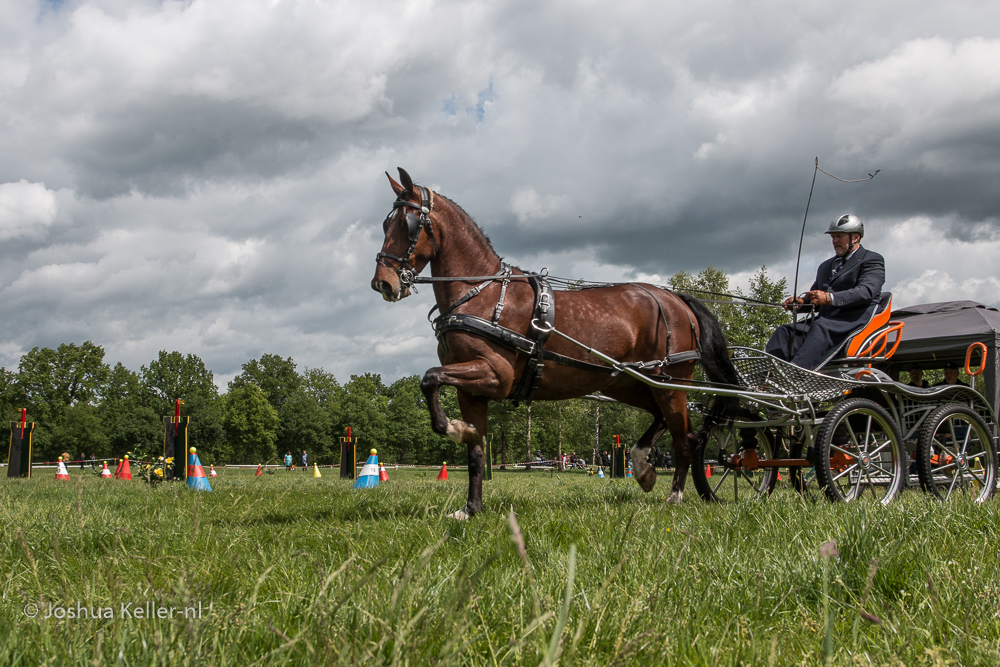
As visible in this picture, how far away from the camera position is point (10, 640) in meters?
1.55

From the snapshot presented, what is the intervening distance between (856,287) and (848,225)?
2.27ft

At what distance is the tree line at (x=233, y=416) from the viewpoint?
203ft

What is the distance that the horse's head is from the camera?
5.01 m

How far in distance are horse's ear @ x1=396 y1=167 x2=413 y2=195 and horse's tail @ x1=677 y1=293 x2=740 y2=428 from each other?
2.72 m

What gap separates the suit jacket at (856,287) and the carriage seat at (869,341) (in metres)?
0.12

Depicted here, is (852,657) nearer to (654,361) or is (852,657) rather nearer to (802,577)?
(802,577)

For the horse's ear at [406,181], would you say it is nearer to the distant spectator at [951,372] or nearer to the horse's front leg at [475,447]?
the horse's front leg at [475,447]

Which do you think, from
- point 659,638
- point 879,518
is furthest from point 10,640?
point 879,518

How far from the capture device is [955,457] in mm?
6363

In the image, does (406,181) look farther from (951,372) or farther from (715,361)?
(951,372)

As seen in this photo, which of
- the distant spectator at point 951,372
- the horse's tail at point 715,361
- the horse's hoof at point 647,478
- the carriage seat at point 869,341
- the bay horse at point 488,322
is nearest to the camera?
the bay horse at point 488,322

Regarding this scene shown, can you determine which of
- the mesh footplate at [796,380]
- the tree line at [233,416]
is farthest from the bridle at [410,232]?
the tree line at [233,416]

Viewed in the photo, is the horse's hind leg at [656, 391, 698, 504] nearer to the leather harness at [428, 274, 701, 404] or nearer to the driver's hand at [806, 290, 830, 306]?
the leather harness at [428, 274, 701, 404]

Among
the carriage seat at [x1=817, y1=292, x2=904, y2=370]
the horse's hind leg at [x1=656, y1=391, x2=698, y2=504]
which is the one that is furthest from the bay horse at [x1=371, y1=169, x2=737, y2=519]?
the carriage seat at [x1=817, y1=292, x2=904, y2=370]
